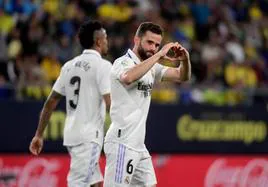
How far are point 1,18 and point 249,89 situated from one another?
4883 millimetres

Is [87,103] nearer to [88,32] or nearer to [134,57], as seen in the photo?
[88,32]

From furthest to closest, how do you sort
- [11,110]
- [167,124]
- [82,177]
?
1. [167,124]
2. [11,110]
3. [82,177]

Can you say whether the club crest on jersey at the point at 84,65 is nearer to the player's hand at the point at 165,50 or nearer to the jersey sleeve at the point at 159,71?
the jersey sleeve at the point at 159,71

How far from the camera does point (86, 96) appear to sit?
988 centimetres

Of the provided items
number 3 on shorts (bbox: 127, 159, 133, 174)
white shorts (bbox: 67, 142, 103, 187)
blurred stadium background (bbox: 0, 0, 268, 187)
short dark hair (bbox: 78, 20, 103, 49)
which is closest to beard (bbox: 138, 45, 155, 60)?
number 3 on shorts (bbox: 127, 159, 133, 174)

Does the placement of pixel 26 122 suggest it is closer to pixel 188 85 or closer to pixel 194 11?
pixel 188 85

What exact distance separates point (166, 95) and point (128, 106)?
25.1 feet

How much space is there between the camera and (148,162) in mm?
8914

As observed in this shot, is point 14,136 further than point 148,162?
Yes

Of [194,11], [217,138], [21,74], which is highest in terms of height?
[194,11]

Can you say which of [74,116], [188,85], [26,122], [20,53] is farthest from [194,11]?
[74,116]

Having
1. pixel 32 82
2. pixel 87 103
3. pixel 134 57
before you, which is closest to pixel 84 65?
pixel 87 103

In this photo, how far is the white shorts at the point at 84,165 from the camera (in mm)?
9875

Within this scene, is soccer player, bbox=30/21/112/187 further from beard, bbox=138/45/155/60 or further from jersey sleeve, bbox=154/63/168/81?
beard, bbox=138/45/155/60
